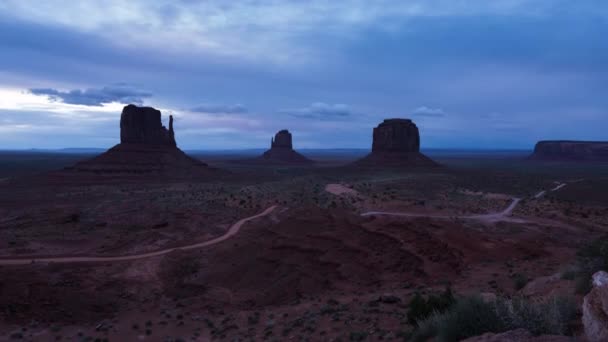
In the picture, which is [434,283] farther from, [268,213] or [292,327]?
[268,213]

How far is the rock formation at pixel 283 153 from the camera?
13750cm

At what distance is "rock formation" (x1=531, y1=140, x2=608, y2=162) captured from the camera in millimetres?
139500

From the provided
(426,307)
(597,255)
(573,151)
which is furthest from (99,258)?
(573,151)

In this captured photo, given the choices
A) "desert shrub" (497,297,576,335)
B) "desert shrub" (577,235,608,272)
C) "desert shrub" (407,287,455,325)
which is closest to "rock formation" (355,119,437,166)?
"desert shrub" (577,235,608,272)

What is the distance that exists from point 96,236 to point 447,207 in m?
24.0

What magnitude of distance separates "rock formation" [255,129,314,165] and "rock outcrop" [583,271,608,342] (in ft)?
427

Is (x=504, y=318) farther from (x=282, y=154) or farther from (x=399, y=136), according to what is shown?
(x=282, y=154)

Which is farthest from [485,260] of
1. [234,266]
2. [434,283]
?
[234,266]

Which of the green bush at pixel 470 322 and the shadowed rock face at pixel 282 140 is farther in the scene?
the shadowed rock face at pixel 282 140

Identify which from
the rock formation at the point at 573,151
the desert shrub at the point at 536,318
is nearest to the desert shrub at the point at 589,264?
the desert shrub at the point at 536,318

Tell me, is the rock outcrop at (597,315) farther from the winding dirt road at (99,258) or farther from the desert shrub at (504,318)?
the winding dirt road at (99,258)

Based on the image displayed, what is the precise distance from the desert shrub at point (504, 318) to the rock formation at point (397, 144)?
3214 inches

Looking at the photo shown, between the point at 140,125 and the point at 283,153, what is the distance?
70.2 m

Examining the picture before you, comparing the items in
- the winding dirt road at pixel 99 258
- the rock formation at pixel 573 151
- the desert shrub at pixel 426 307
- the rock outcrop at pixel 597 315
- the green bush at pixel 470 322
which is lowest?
the winding dirt road at pixel 99 258
